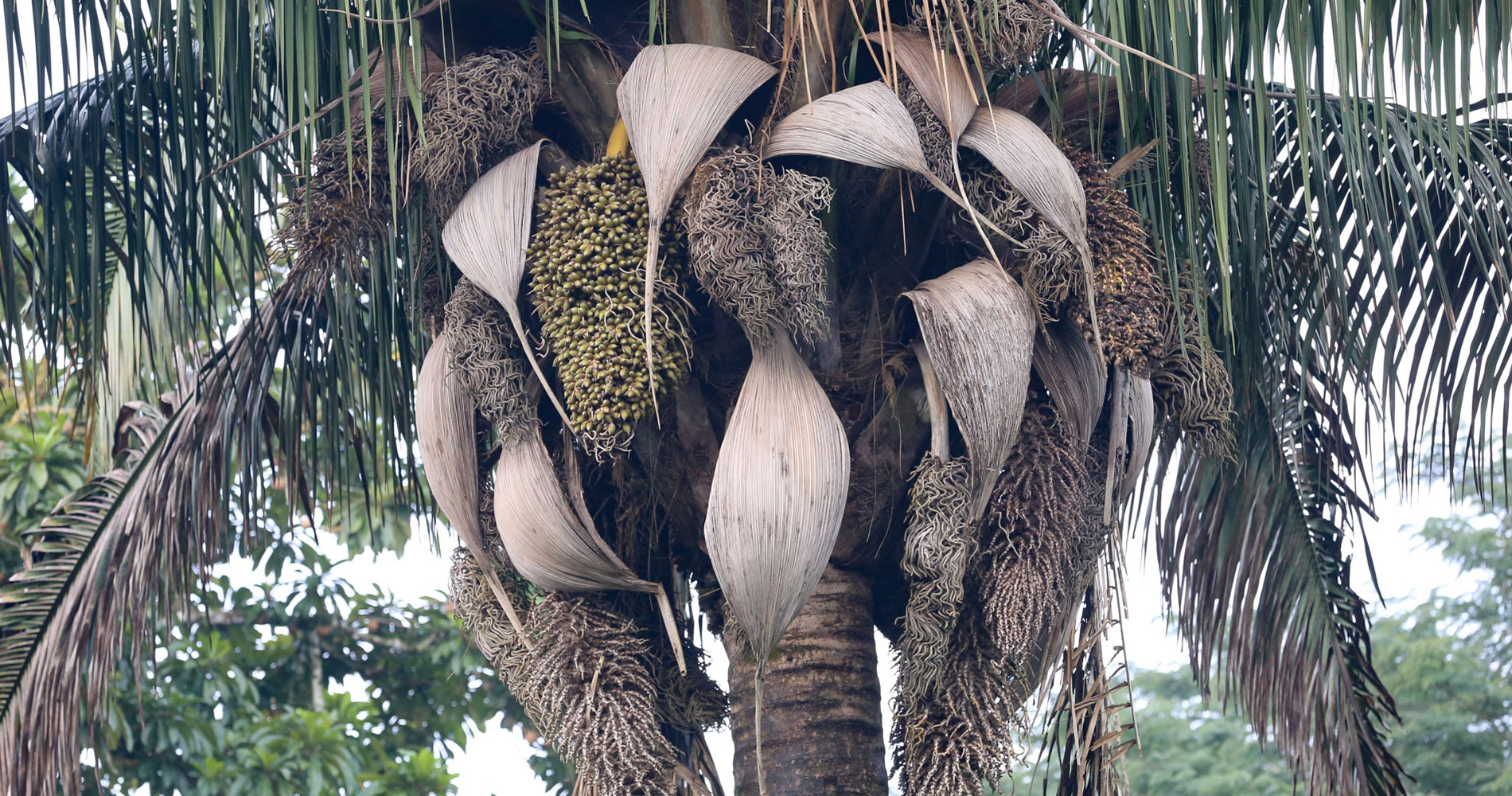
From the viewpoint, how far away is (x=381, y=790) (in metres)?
6.60

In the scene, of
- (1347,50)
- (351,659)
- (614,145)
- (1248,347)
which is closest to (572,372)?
(614,145)

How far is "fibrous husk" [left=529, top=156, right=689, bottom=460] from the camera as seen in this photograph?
7.77 feet

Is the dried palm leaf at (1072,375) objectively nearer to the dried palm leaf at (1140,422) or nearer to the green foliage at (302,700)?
the dried palm leaf at (1140,422)

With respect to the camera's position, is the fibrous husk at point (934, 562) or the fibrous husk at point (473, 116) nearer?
the fibrous husk at point (934, 562)

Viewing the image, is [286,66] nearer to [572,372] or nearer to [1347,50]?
[572,372]

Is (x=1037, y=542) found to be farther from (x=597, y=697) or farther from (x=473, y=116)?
(x=473, y=116)

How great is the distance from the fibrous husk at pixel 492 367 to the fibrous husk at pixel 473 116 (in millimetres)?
249

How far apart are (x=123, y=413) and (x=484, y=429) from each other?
5.01 ft

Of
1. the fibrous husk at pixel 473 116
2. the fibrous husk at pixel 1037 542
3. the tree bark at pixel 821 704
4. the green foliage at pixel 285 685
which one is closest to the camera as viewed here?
the fibrous husk at pixel 1037 542

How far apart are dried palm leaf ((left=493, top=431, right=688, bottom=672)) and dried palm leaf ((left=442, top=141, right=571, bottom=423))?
0.13 m

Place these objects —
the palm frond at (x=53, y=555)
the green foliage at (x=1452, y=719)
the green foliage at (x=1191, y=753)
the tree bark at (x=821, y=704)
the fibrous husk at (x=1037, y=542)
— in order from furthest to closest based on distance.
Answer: the green foliage at (x=1191, y=753) → the green foliage at (x=1452, y=719) → the palm frond at (x=53, y=555) → the tree bark at (x=821, y=704) → the fibrous husk at (x=1037, y=542)

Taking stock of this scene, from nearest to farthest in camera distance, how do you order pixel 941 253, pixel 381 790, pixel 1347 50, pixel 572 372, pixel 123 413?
pixel 572 372 < pixel 1347 50 < pixel 941 253 < pixel 123 413 < pixel 381 790

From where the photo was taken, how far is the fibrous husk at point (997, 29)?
8.38ft

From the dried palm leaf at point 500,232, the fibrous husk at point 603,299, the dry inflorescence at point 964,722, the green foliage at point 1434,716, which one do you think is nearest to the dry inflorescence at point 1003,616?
the dry inflorescence at point 964,722
